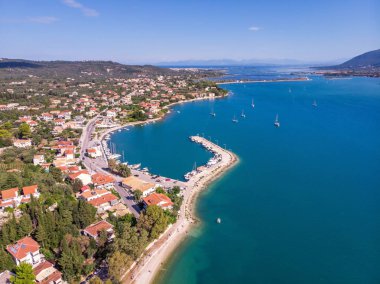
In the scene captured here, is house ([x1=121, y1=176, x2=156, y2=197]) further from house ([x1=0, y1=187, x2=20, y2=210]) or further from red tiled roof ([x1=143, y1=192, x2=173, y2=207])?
house ([x1=0, y1=187, x2=20, y2=210])

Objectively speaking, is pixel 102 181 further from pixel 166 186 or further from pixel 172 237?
pixel 172 237

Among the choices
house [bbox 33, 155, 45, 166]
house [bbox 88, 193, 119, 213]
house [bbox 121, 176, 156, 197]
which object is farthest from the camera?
house [bbox 33, 155, 45, 166]

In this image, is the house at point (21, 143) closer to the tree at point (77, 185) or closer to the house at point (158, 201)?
the tree at point (77, 185)

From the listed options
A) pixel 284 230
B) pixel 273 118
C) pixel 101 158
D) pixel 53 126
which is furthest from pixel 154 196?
pixel 273 118

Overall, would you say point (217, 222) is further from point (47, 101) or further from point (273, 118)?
point (47, 101)

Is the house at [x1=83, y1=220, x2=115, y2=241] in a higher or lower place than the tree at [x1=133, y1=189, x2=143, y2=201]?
lower

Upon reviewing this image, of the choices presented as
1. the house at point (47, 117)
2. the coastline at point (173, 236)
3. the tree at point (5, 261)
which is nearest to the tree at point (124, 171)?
the coastline at point (173, 236)

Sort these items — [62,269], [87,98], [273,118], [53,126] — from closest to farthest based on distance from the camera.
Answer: [62,269], [53,126], [273,118], [87,98]

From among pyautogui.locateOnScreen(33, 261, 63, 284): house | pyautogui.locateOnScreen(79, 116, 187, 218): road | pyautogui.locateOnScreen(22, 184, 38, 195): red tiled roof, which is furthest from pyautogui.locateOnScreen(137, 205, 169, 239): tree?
pyautogui.locateOnScreen(22, 184, 38, 195): red tiled roof
